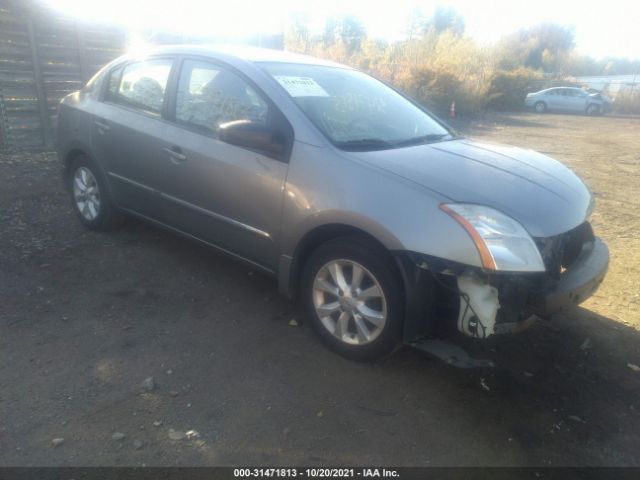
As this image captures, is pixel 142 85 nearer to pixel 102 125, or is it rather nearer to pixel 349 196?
pixel 102 125

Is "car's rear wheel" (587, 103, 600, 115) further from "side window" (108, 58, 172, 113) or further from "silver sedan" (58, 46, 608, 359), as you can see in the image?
"side window" (108, 58, 172, 113)

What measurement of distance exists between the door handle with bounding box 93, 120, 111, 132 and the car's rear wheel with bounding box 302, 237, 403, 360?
238cm

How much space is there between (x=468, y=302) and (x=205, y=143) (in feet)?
6.86

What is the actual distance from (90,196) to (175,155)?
Result: 62.5 inches

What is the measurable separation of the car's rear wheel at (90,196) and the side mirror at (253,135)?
6.31 ft

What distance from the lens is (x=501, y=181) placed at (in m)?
2.94

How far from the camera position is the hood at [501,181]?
2713mm

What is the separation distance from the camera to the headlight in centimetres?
251

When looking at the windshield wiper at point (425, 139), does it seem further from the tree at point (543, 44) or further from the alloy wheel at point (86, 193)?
the tree at point (543, 44)

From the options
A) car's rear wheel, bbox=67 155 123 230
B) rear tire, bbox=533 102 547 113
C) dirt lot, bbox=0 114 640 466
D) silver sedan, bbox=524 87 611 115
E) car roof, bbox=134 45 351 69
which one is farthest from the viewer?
rear tire, bbox=533 102 547 113

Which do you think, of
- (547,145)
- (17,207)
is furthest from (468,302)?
(547,145)

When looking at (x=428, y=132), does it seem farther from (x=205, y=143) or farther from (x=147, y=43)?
(x=147, y=43)

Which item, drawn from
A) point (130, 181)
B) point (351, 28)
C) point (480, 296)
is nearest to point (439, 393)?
point (480, 296)

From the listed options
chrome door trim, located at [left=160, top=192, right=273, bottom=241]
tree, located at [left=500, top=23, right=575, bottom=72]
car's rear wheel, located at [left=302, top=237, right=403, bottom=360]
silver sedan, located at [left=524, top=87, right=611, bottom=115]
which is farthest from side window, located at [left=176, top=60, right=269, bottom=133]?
tree, located at [left=500, top=23, right=575, bottom=72]
